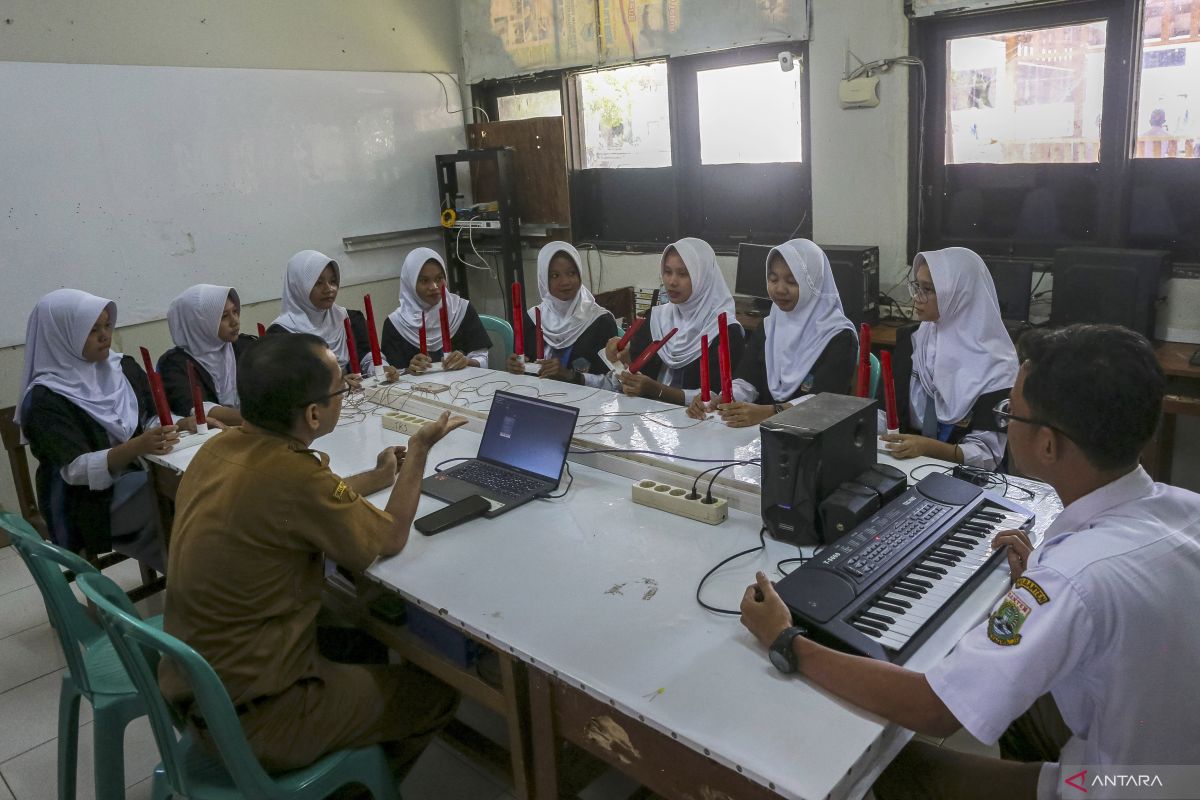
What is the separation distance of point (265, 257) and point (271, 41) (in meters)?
1.18

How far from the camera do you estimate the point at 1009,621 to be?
1117 millimetres

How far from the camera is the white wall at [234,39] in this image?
13.1 ft

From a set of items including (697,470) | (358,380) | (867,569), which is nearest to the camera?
(867,569)

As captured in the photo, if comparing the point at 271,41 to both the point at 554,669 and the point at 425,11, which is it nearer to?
the point at 425,11

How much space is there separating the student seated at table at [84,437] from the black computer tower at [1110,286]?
3143mm

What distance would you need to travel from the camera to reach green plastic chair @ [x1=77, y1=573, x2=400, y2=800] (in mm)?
1379

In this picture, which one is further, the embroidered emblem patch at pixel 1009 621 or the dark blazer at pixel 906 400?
the dark blazer at pixel 906 400

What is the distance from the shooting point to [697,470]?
209cm

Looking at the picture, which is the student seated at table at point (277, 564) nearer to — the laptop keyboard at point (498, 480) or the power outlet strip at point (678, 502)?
the laptop keyboard at point (498, 480)

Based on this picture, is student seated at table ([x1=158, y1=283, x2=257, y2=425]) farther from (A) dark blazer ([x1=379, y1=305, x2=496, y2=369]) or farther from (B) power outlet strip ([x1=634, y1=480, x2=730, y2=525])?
(B) power outlet strip ([x1=634, y1=480, x2=730, y2=525])

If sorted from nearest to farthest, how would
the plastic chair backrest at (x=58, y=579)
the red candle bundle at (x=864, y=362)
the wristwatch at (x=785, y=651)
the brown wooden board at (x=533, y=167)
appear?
the wristwatch at (x=785, y=651)
the plastic chair backrest at (x=58, y=579)
the red candle bundle at (x=864, y=362)
the brown wooden board at (x=533, y=167)

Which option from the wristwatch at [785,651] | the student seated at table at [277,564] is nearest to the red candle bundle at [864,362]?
the wristwatch at [785,651]

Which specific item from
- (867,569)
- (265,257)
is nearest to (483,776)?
(867,569)

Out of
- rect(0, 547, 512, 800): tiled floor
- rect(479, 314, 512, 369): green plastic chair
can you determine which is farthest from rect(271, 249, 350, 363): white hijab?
rect(0, 547, 512, 800): tiled floor
